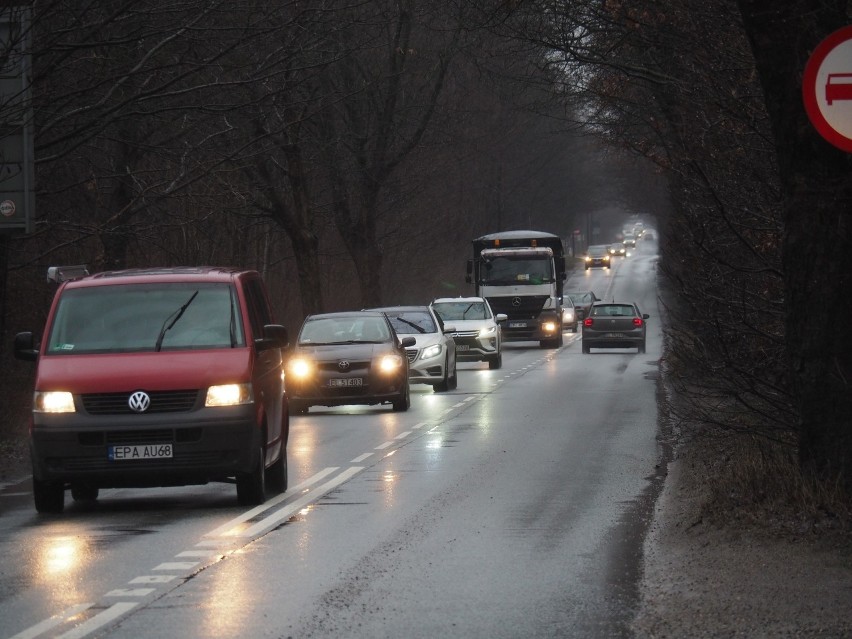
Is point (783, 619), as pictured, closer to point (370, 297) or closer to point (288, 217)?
point (288, 217)

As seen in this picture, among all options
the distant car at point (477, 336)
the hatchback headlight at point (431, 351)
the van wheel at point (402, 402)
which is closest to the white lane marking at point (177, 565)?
the van wheel at point (402, 402)

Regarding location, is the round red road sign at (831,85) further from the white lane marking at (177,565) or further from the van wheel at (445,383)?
the van wheel at (445,383)

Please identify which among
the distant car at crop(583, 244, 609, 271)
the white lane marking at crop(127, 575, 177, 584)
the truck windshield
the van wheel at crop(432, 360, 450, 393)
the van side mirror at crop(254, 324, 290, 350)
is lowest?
the van wheel at crop(432, 360, 450, 393)

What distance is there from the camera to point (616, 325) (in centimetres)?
4934

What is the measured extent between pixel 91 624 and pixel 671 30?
9.67m

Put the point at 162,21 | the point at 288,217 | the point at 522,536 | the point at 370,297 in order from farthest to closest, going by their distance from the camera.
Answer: the point at 370,297
the point at 288,217
the point at 162,21
the point at 522,536

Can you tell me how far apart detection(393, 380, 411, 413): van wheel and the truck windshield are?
2656cm

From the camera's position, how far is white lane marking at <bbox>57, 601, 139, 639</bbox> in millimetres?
7784

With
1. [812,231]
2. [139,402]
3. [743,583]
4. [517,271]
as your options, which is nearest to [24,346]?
[139,402]

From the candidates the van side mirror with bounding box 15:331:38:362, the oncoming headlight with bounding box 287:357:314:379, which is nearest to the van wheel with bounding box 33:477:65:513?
the van side mirror with bounding box 15:331:38:362

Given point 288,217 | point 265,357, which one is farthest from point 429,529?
point 288,217

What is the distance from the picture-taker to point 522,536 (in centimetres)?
1143

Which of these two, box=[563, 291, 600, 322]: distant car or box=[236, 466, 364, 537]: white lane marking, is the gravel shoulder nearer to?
box=[236, 466, 364, 537]: white lane marking

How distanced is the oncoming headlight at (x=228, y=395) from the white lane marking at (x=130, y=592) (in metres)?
3.92
